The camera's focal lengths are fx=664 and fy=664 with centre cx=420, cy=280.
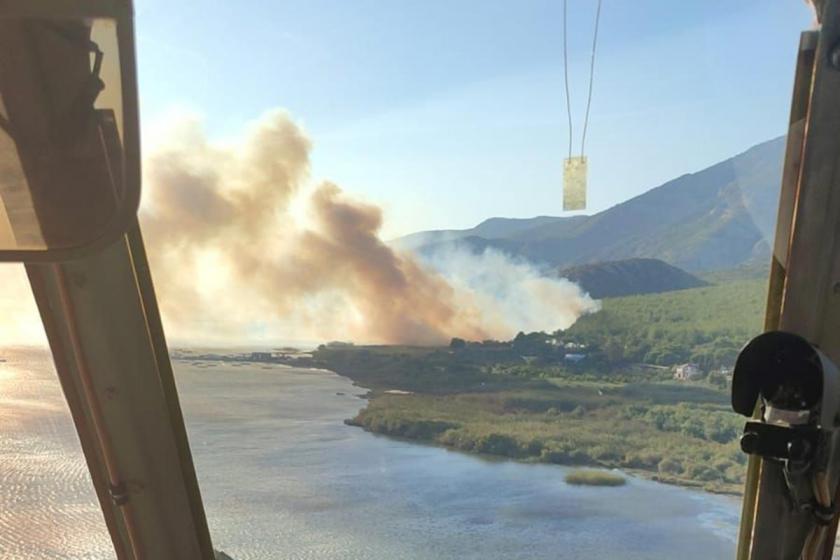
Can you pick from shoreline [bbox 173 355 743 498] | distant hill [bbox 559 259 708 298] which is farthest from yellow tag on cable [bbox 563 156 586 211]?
shoreline [bbox 173 355 743 498]

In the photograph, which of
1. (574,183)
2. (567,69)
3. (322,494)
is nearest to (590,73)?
(567,69)

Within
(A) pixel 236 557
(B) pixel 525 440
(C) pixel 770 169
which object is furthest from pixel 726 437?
(A) pixel 236 557

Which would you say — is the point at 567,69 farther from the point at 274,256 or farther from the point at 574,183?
the point at 274,256

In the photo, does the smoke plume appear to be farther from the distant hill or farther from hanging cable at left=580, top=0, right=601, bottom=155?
hanging cable at left=580, top=0, right=601, bottom=155

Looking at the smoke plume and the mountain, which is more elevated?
the mountain

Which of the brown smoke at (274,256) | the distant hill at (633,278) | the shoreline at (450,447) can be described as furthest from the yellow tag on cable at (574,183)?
the shoreline at (450,447)

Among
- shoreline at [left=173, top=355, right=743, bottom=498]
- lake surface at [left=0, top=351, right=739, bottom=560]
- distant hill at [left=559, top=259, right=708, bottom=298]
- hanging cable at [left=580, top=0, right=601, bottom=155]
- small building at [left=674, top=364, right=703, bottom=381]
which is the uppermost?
hanging cable at [left=580, top=0, right=601, bottom=155]

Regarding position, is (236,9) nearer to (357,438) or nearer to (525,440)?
(357,438)

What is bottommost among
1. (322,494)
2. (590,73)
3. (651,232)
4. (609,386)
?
(322,494)
